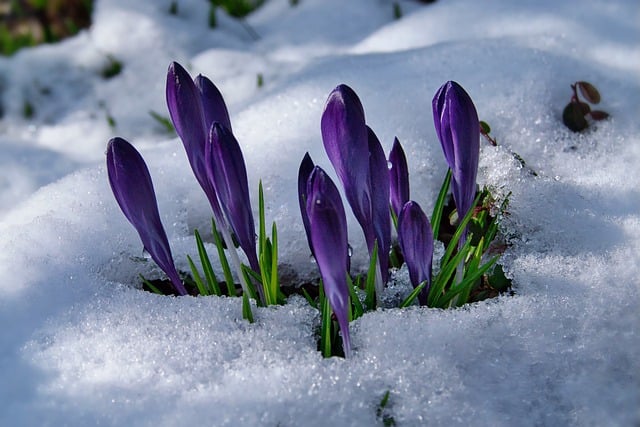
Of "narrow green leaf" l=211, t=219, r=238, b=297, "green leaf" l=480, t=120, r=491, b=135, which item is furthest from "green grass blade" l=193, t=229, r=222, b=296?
"green leaf" l=480, t=120, r=491, b=135

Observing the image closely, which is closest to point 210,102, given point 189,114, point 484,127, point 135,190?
point 189,114

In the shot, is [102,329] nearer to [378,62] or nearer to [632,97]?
[378,62]

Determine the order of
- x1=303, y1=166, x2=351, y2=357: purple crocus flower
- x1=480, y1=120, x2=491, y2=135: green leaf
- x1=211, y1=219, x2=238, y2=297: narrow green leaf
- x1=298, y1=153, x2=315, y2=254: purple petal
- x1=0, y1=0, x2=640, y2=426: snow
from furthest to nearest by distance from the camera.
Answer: x1=480, y1=120, x2=491, y2=135: green leaf, x1=211, y1=219, x2=238, y2=297: narrow green leaf, x1=298, y1=153, x2=315, y2=254: purple petal, x1=0, y1=0, x2=640, y2=426: snow, x1=303, y1=166, x2=351, y2=357: purple crocus flower

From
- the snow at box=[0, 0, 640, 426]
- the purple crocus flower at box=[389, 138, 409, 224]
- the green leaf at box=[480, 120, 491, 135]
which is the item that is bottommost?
the snow at box=[0, 0, 640, 426]

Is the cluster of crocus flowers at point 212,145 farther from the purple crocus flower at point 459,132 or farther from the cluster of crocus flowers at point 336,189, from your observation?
the purple crocus flower at point 459,132

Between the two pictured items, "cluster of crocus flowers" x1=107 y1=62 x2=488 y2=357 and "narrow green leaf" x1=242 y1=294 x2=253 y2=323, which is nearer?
"cluster of crocus flowers" x1=107 y1=62 x2=488 y2=357

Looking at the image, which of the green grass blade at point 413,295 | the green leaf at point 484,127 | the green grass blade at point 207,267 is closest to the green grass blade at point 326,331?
the green grass blade at point 413,295

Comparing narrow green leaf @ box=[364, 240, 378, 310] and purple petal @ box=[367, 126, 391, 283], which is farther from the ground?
purple petal @ box=[367, 126, 391, 283]

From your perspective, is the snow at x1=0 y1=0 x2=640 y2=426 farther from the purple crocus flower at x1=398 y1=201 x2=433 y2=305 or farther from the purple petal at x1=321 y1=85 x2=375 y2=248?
the purple petal at x1=321 y1=85 x2=375 y2=248

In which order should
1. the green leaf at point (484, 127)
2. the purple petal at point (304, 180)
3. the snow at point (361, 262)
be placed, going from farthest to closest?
the green leaf at point (484, 127) → the purple petal at point (304, 180) → the snow at point (361, 262)
